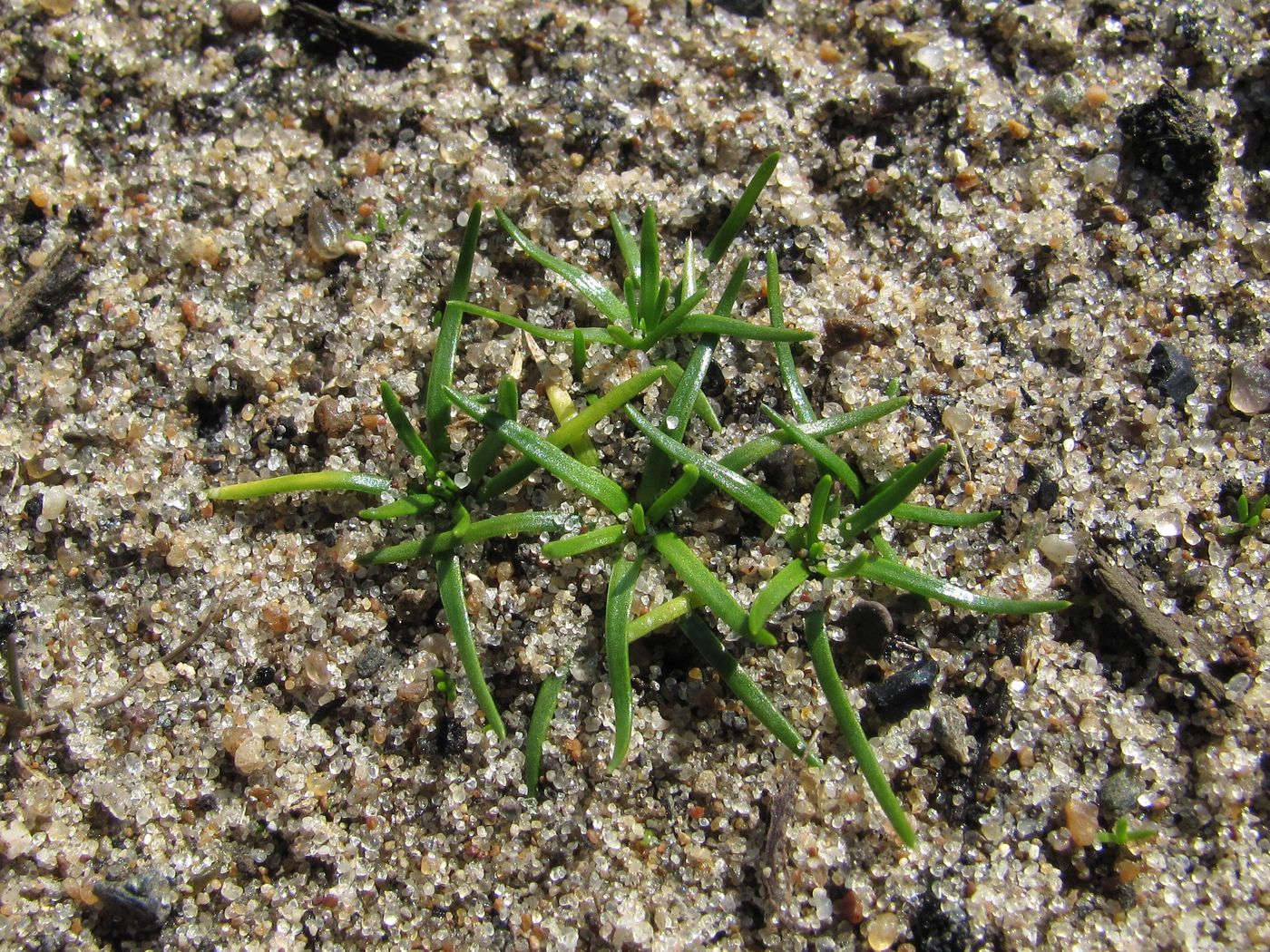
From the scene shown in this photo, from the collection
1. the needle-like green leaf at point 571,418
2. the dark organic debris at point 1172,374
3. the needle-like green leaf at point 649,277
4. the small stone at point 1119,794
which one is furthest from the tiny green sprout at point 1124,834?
the needle-like green leaf at point 649,277

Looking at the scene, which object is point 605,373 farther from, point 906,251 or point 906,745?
point 906,745

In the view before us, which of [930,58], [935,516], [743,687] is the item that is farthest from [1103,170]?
[743,687]

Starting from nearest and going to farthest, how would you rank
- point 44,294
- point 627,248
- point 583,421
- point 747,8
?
1. point 583,421
2. point 627,248
3. point 44,294
4. point 747,8

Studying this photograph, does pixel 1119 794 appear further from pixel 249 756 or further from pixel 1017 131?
pixel 249 756

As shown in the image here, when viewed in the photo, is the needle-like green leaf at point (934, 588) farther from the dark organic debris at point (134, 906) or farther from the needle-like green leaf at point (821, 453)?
the dark organic debris at point (134, 906)

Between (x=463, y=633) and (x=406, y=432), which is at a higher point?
(x=406, y=432)

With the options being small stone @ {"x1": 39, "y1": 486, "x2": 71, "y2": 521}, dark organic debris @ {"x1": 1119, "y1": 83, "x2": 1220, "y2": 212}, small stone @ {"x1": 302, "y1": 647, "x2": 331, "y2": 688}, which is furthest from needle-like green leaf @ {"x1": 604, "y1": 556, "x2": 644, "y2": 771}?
dark organic debris @ {"x1": 1119, "y1": 83, "x2": 1220, "y2": 212}

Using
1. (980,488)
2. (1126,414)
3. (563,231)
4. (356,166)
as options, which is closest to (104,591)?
(356,166)
